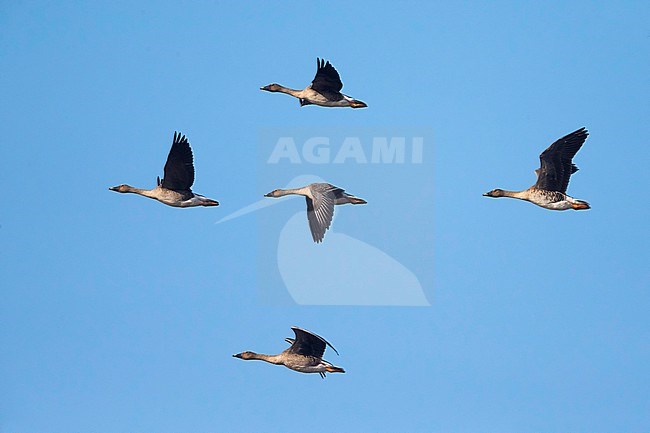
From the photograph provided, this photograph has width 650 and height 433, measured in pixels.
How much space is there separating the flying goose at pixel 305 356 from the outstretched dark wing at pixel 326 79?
20.6 feet

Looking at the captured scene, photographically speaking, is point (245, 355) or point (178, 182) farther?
point (245, 355)

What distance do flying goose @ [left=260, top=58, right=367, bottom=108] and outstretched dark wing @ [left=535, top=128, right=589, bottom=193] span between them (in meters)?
4.87

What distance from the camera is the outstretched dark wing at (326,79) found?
127 feet

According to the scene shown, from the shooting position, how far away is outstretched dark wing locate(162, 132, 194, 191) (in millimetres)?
38750

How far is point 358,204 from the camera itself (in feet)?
138

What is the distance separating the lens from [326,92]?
40.2 m

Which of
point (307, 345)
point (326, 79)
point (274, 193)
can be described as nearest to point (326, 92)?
point (326, 79)

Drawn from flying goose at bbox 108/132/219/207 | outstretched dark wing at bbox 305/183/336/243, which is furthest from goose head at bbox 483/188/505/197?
flying goose at bbox 108/132/219/207

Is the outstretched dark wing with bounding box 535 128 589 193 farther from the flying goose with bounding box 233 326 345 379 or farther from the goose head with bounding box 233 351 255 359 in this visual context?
the goose head with bounding box 233 351 255 359

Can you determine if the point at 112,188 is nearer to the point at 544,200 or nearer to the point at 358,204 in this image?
the point at 358,204

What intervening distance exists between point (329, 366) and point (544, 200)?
271 inches

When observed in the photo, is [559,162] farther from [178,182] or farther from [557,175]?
[178,182]

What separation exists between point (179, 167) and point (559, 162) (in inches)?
373

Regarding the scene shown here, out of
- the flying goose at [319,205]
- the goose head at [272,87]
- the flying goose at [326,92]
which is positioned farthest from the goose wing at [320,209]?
the goose head at [272,87]
